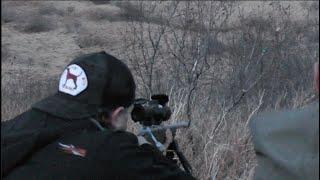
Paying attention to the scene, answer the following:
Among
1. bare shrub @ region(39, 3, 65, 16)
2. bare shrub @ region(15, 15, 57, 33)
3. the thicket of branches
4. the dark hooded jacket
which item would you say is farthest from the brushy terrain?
bare shrub @ region(39, 3, 65, 16)

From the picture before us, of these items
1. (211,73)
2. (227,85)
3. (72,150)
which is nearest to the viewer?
(72,150)

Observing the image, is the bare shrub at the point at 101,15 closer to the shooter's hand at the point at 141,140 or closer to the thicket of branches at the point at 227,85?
the thicket of branches at the point at 227,85

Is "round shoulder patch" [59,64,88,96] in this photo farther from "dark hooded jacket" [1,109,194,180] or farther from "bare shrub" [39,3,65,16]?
"bare shrub" [39,3,65,16]

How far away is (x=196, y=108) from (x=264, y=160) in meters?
3.40

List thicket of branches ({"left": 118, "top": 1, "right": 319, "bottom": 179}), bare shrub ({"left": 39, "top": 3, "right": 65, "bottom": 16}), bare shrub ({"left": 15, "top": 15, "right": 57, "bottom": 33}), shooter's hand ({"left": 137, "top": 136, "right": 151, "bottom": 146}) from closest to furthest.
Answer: shooter's hand ({"left": 137, "top": 136, "right": 151, "bottom": 146})
thicket of branches ({"left": 118, "top": 1, "right": 319, "bottom": 179})
bare shrub ({"left": 15, "top": 15, "right": 57, "bottom": 33})
bare shrub ({"left": 39, "top": 3, "right": 65, "bottom": 16})

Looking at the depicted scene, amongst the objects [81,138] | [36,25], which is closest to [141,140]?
[81,138]

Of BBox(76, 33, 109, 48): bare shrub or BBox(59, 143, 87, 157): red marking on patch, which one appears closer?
BBox(59, 143, 87, 157): red marking on patch

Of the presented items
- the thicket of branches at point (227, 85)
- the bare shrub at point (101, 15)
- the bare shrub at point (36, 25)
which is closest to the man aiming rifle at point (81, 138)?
the thicket of branches at point (227, 85)

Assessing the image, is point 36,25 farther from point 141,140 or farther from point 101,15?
point 141,140

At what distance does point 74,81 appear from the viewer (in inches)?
92.8

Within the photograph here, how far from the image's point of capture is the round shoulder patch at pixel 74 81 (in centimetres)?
234

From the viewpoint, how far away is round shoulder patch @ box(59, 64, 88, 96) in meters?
2.34

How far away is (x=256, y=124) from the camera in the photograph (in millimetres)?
1763

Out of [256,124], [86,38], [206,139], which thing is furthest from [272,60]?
[86,38]
